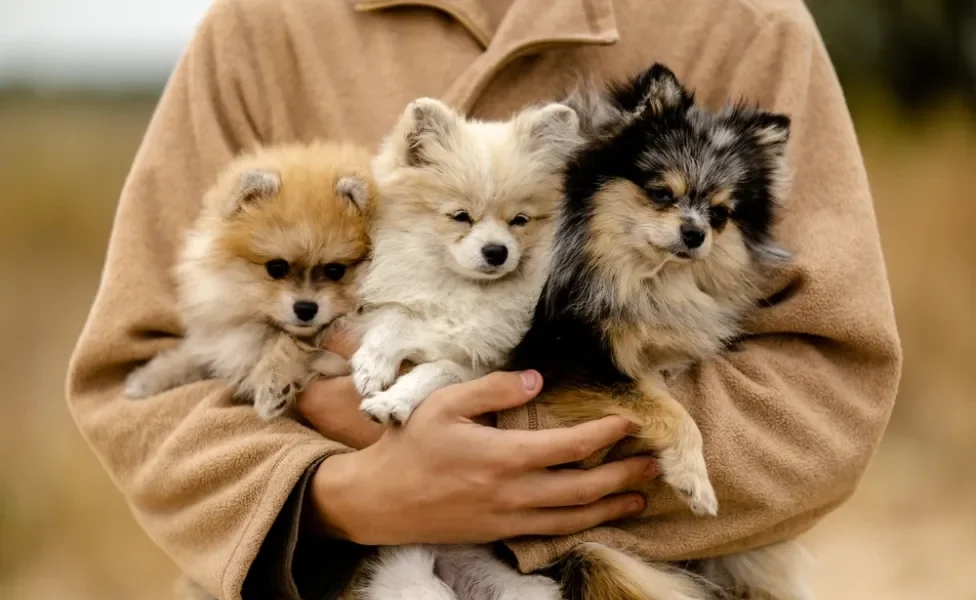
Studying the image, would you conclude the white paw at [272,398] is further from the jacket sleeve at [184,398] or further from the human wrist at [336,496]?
the human wrist at [336,496]

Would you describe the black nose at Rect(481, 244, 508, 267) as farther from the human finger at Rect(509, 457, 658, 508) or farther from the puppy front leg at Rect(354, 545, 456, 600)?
the puppy front leg at Rect(354, 545, 456, 600)

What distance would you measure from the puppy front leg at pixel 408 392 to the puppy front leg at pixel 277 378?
0.20m

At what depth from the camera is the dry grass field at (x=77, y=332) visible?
2.90 meters

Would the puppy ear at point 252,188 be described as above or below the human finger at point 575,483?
above

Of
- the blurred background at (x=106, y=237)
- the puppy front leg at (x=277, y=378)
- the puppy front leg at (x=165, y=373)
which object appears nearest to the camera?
the puppy front leg at (x=277, y=378)

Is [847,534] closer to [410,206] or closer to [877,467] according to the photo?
[877,467]

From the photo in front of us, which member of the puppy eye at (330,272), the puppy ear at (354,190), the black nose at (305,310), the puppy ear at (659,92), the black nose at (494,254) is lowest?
the black nose at (305,310)

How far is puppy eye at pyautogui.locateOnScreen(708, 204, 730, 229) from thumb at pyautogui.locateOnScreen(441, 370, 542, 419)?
0.42 m

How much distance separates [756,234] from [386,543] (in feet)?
2.89

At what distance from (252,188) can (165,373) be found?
41 centimetres

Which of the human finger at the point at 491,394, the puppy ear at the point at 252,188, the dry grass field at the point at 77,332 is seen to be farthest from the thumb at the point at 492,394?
the dry grass field at the point at 77,332

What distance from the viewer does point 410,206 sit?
1784mm

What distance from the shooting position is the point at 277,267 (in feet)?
5.82

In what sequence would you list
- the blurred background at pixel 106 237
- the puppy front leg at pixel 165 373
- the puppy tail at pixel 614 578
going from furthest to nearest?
the blurred background at pixel 106 237 → the puppy front leg at pixel 165 373 → the puppy tail at pixel 614 578
